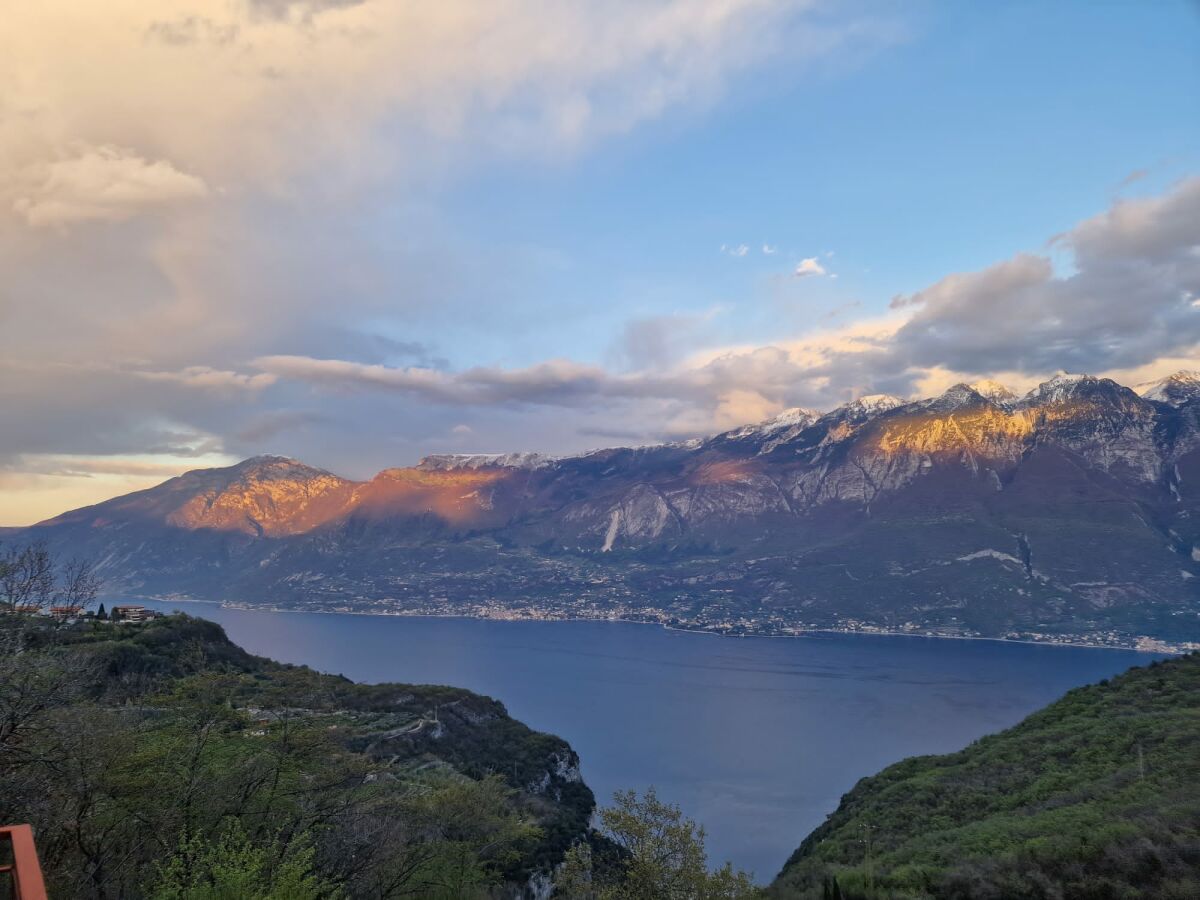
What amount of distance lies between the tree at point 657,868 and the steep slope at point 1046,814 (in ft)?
9.09

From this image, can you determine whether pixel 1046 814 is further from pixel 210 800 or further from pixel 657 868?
pixel 210 800

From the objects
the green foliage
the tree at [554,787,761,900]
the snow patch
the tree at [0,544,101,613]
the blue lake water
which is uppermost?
the tree at [0,544,101,613]

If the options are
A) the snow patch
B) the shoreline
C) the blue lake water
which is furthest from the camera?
the snow patch

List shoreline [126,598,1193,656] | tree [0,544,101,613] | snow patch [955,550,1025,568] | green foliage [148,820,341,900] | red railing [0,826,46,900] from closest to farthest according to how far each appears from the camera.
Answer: red railing [0,826,46,900] < green foliage [148,820,341,900] < tree [0,544,101,613] < shoreline [126,598,1193,656] < snow patch [955,550,1025,568]

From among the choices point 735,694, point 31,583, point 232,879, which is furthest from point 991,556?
Result: point 31,583

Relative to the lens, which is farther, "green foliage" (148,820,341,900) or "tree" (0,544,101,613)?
"tree" (0,544,101,613)

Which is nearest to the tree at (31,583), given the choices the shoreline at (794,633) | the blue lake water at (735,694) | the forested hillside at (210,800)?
the forested hillside at (210,800)

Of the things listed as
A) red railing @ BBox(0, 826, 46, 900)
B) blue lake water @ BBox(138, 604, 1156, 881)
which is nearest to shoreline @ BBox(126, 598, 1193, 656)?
blue lake water @ BBox(138, 604, 1156, 881)

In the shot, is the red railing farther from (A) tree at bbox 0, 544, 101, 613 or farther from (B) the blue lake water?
(B) the blue lake water

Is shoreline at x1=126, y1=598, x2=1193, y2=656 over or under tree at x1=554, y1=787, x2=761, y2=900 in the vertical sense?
under

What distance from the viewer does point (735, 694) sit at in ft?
305

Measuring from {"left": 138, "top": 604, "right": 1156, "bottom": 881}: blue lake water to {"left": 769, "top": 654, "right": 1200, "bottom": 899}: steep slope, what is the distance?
22.7 meters

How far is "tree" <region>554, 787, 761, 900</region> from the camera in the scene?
46.0 ft

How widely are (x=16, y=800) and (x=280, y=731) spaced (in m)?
7.16
